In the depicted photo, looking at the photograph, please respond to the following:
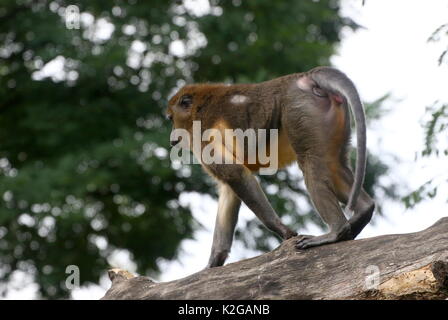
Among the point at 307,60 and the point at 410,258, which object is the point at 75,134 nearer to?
the point at 307,60

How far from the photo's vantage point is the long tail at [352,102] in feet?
19.8

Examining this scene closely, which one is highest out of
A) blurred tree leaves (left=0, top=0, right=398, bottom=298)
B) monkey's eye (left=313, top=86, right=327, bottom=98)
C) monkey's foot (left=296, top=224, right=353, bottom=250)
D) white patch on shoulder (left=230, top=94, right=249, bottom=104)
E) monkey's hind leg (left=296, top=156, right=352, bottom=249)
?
monkey's eye (left=313, top=86, right=327, bottom=98)

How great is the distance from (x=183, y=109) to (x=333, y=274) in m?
2.73

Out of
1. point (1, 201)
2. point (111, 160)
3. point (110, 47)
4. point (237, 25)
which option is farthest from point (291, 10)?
point (1, 201)

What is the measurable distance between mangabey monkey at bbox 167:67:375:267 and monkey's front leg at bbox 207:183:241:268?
0.01m

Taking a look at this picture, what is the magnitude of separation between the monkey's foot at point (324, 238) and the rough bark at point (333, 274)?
5 cm

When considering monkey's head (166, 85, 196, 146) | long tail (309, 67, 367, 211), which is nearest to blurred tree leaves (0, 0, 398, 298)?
monkey's head (166, 85, 196, 146)

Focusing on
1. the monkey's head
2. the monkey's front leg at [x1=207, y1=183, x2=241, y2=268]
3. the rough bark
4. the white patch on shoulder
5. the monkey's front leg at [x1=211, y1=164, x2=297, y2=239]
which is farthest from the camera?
the monkey's head

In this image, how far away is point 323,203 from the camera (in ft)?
20.6

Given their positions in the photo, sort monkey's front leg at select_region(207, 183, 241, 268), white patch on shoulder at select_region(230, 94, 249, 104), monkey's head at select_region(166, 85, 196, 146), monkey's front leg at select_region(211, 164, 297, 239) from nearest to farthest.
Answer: monkey's front leg at select_region(211, 164, 297, 239) → white patch on shoulder at select_region(230, 94, 249, 104) → monkey's front leg at select_region(207, 183, 241, 268) → monkey's head at select_region(166, 85, 196, 146)

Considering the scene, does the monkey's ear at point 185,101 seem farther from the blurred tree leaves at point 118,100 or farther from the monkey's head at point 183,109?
the blurred tree leaves at point 118,100

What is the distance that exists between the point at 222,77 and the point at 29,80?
3535 millimetres

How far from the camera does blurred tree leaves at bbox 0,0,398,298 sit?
13.1 metres

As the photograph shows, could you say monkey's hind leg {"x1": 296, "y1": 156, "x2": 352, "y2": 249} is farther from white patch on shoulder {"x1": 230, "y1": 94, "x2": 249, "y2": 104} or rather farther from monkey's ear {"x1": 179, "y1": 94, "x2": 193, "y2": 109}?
monkey's ear {"x1": 179, "y1": 94, "x2": 193, "y2": 109}
